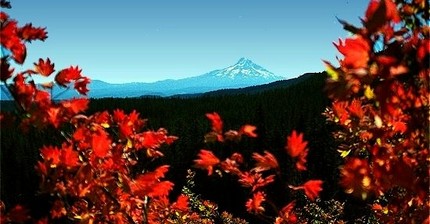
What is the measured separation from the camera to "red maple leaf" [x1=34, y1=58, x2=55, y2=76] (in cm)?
394

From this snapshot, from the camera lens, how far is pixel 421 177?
2.93 meters

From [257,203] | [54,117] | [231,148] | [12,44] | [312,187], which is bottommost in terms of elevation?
[231,148]

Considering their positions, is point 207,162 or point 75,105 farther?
point 75,105

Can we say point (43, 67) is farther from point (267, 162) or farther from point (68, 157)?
point (267, 162)

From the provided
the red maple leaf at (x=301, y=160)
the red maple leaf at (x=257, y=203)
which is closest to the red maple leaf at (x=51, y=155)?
the red maple leaf at (x=257, y=203)

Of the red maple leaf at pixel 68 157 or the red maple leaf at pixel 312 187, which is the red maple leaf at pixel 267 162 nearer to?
Answer: the red maple leaf at pixel 312 187

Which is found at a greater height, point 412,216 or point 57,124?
point 57,124

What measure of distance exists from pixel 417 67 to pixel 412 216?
227cm

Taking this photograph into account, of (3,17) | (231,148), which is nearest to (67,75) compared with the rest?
(3,17)

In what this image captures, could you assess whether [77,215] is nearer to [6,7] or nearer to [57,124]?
[57,124]

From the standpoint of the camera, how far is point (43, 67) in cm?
397

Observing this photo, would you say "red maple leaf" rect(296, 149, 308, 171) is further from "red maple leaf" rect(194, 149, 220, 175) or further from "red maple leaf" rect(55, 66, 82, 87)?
"red maple leaf" rect(55, 66, 82, 87)

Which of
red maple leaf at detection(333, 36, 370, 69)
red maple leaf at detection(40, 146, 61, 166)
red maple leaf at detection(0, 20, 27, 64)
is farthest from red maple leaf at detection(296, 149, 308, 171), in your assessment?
red maple leaf at detection(0, 20, 27, 64)

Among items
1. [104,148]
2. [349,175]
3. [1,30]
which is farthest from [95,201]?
[349,175]
